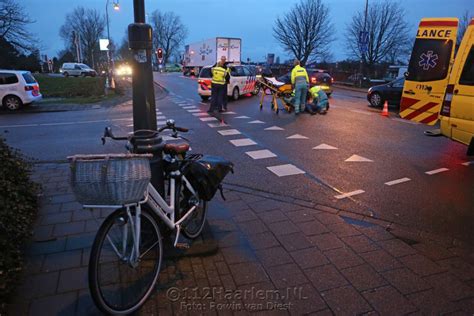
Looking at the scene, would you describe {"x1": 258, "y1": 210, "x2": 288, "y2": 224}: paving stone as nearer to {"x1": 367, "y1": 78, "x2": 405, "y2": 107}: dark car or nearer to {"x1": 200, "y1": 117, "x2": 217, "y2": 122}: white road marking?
{"x1": 200, "y1": 117, "x2": 217, "y2": 122}: white road marking

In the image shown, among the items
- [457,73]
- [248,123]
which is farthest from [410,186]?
[248,123]

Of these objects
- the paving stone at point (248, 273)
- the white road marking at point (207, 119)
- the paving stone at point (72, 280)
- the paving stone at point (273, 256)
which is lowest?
the white road marking at point (207, 119)

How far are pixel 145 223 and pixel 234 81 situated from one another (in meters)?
16.4

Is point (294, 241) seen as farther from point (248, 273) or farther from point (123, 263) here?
point (123, 263)

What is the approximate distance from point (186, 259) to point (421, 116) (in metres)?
6.73

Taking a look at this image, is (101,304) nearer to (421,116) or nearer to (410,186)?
(410,186)

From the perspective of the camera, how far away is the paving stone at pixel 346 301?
292 cm

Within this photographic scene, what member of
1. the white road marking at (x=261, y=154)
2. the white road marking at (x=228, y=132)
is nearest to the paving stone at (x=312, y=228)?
the white road marking at (x=261, y=154)

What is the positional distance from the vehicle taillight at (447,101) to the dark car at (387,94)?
383 inches

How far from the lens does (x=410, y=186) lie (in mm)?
5941

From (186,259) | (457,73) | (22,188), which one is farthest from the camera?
(457,73)

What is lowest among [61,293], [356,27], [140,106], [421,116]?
[61,293]

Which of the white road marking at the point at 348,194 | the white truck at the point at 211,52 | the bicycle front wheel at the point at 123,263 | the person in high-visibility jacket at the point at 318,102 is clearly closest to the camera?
the bicycle front wheel at the point at 123,263

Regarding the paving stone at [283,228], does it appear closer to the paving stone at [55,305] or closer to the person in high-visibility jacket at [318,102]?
the paving stone at [55,305]
